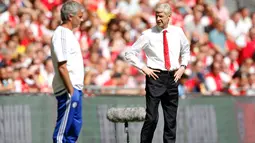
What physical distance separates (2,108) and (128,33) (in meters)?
5.58

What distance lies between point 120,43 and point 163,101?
268 inches

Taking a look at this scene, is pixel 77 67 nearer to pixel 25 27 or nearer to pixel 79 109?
pixel 79 109

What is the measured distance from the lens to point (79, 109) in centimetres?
1001

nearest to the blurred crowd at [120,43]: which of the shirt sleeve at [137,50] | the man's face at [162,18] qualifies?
the shirt sleeve at [137,50]

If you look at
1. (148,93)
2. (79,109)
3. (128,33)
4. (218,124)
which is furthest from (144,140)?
(128,33)

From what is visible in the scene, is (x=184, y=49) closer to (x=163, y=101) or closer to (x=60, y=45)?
(x=163, y=101)

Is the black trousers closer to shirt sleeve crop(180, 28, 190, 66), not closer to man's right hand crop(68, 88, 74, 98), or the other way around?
shirt sleeve crop(180, 28, 190, 66)

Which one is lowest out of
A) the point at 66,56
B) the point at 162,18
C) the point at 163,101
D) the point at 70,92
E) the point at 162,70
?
the point at 163,101

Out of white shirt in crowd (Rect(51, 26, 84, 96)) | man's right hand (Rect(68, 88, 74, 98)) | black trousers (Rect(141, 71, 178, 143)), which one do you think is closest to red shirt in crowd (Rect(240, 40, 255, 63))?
black trousers (Rect(141, 71, 178, 143))

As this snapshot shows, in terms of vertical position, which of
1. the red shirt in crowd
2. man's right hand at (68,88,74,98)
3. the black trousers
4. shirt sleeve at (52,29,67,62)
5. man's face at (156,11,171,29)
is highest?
man's face at (156,11,171,29)

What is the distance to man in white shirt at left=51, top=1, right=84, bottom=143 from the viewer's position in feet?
32.1

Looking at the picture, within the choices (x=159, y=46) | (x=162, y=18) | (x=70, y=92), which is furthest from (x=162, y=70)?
(x=70, y=92)

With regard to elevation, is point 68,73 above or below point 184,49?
below

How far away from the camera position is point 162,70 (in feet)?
38.4
